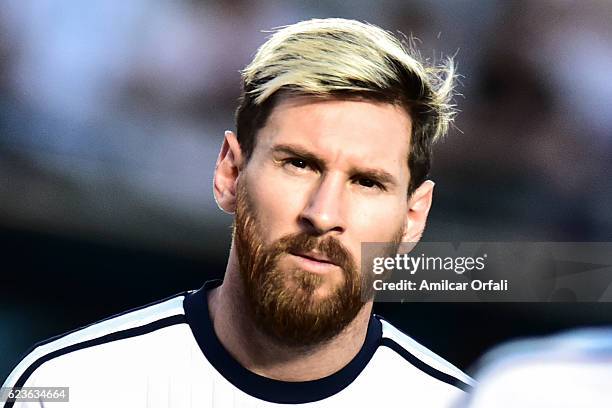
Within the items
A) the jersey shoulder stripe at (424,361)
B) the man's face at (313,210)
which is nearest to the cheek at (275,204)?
the man's face at (313,210)

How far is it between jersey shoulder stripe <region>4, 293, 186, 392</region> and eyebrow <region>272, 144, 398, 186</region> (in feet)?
1.37

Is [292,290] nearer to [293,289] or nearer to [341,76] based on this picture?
[293,289]

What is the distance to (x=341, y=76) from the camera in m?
1.56

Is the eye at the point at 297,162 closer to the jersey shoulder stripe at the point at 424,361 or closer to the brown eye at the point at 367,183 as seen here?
the brown eye at the point at 367,183

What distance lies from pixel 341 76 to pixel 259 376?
0.60 metres

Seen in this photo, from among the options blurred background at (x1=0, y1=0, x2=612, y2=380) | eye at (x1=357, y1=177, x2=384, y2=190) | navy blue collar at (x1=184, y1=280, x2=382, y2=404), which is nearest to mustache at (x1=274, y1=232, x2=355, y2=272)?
eye at (x1=357, y1=177, x2=384, y2=190)

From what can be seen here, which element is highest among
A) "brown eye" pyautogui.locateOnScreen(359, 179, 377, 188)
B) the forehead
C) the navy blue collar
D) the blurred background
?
the blurred background

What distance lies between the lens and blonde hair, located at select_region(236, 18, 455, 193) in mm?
1577

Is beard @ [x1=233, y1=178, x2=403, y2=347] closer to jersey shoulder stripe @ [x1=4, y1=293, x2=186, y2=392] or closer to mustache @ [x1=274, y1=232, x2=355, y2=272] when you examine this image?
mustache @ [x1=274, y1=232, x2=355, y2=272]

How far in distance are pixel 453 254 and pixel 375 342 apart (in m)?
0.87

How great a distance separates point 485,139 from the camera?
294 centimetres

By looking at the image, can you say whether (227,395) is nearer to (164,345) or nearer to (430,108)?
(164,345)

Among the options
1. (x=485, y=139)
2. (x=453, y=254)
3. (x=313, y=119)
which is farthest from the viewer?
(x=485, y=139)

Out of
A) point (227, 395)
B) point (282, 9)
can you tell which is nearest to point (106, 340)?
point (227, 395)
